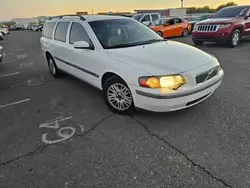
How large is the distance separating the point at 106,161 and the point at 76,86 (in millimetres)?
3168

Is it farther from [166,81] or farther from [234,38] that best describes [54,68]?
[234,38]

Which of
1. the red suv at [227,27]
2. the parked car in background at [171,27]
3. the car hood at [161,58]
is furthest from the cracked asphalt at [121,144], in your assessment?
the parked car in background at [171,27]

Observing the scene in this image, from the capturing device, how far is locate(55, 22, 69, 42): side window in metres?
5.01

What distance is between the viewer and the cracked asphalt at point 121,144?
2254 millimetres

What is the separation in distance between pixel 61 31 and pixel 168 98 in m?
3.60

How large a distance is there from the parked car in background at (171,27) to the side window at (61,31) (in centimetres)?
1027

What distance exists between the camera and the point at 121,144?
112 inches

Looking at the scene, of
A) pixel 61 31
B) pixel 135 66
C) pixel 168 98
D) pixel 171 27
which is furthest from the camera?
pixel 171 27

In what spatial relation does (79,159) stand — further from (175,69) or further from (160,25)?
(160,25)

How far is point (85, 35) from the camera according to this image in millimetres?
4129

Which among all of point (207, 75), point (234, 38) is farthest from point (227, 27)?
point (207, 75)

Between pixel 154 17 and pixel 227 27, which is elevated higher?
pixel 154 17

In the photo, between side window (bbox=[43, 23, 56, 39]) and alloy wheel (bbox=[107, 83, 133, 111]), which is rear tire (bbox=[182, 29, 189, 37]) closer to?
side window (bbox=[43, 23, 56, 39])

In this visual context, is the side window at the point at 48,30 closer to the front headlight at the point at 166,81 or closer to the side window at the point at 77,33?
the side window at the point at 77,33
